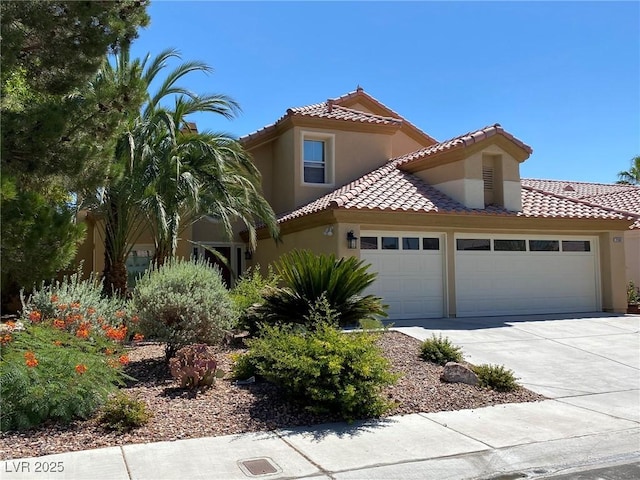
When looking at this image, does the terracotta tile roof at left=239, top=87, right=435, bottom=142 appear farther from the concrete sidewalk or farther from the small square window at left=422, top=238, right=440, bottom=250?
the concrete sidewalk

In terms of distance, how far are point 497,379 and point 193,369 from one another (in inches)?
181

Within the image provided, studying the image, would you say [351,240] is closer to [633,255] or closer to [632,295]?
[632,295]

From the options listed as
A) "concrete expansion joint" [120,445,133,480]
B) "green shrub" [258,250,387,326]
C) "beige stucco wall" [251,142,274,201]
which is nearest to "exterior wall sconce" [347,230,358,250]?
"green shrub" [258,250,387,326]

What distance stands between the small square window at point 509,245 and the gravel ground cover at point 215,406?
7519mm

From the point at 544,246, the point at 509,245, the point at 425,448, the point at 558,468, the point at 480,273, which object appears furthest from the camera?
the point at 544,246

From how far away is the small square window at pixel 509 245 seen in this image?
650 inches

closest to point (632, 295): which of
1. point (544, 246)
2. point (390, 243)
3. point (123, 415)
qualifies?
point (544, 246)

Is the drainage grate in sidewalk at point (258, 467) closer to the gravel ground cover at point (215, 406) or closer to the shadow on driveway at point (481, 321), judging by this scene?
the gravel ground cover at point (215, 406)

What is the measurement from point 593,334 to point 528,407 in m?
6.54

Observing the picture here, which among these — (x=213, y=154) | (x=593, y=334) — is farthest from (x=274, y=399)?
(x=593, y=334)

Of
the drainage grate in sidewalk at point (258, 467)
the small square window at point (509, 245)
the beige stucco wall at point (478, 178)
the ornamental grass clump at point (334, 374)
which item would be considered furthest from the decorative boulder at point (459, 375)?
the small square window at point (509, 245)

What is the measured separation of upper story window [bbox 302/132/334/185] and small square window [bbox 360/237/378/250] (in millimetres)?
4712

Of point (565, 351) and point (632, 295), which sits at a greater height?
point (632, 295)

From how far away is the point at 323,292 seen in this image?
10.2 meters
